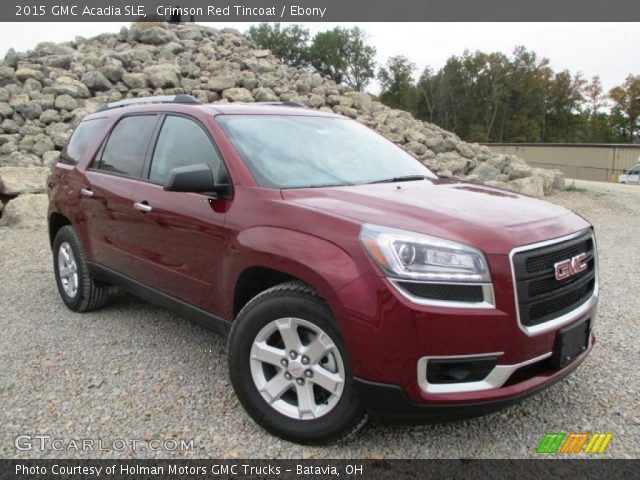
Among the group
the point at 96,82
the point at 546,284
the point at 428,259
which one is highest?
the point at 96,82

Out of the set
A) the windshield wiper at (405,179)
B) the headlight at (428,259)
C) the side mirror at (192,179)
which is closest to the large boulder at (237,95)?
the windshield wiper at (405,179)

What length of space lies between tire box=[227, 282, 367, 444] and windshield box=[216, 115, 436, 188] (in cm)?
77

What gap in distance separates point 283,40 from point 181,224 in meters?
57.2

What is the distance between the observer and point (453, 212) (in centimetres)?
277

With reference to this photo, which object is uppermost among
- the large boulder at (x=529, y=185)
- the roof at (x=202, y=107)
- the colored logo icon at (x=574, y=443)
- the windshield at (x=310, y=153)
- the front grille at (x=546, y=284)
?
the roof at (x=202, y=107)

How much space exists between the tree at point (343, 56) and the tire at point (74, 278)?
5738 centimetres

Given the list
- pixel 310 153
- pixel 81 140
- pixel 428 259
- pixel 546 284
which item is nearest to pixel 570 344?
pixel 546 284

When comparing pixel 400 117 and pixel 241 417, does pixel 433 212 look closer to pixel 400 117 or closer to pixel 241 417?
pixel 241 417

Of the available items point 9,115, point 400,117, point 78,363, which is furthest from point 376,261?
point 400,117

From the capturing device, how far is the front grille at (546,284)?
98.3 inches

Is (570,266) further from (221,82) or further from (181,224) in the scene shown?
(221,82)

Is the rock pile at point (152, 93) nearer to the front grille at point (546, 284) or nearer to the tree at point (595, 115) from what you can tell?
the front grille at point (546, 284)

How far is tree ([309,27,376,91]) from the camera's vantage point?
60562 mm

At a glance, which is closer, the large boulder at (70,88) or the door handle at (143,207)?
the door handle at (143,207)
